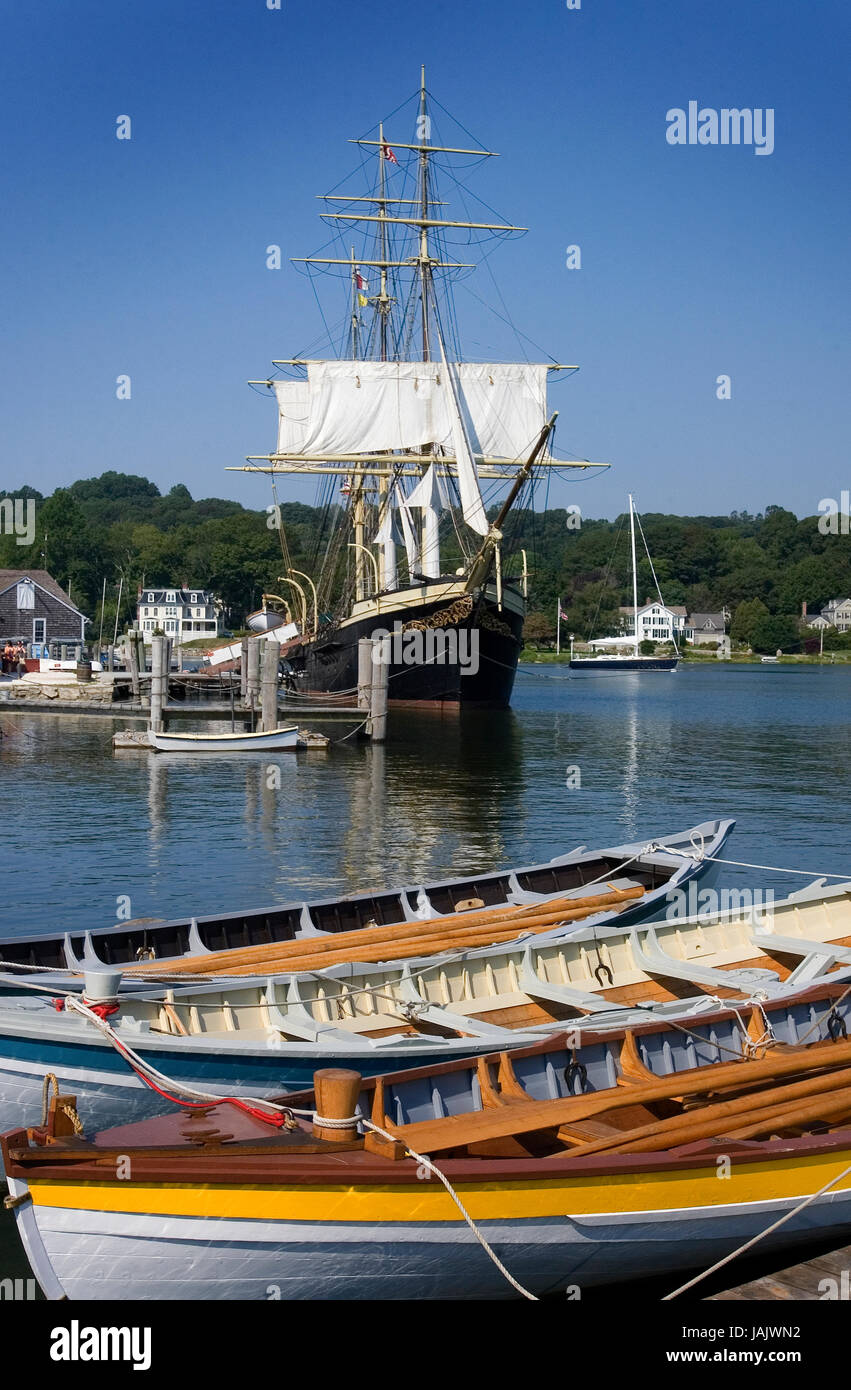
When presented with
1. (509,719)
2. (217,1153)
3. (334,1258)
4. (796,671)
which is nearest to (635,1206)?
(334,1258)

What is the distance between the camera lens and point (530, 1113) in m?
9.41

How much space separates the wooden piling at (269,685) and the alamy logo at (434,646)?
18975 millimetres

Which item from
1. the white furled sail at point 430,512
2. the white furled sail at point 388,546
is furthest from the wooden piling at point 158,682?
the white furled sail at point 430,512

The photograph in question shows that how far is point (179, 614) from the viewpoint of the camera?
153 meters

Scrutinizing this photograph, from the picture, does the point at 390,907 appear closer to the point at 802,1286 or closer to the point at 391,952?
the point at 391,952

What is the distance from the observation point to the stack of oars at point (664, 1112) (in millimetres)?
9148

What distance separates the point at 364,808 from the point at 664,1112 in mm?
23680

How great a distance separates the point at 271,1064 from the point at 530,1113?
2504mm

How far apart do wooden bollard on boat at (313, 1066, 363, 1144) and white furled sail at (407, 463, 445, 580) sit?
2685 inches

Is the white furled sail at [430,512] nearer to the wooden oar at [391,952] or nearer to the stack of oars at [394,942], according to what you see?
the stack of oars at [394,942]

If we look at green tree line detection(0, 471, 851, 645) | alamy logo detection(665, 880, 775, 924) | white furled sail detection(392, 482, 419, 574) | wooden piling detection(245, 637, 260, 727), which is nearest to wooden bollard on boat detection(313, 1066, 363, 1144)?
alamy logo detection(665, 880, 775, 924)

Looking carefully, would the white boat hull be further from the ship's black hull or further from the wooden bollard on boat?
the ship's black hull
